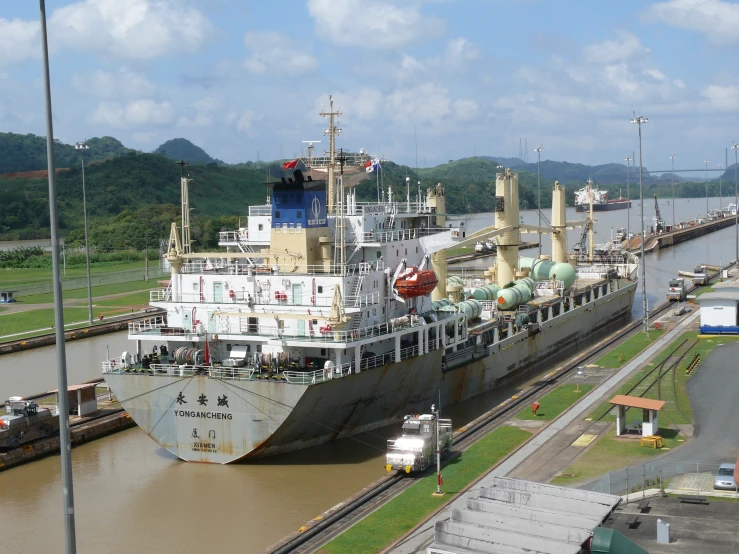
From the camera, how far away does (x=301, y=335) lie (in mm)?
34188

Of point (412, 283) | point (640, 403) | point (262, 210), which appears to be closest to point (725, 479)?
point (640, 403)

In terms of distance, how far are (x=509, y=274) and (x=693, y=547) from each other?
4166 cm

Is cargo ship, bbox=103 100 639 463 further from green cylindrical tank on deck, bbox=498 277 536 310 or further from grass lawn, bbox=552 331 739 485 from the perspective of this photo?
green cylindrical tank on deck, bbox=498 277 536 310

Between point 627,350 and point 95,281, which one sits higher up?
point 95,281

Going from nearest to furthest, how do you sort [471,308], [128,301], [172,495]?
[172,495] → [471,308] → [128,301]

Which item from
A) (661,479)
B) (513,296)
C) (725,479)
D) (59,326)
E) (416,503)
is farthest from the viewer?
(513,296)

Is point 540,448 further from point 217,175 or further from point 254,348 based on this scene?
point 217,175

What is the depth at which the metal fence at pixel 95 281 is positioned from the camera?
85.1 m

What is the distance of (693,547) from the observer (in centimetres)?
2216

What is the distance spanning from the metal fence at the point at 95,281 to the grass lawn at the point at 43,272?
1.80 m

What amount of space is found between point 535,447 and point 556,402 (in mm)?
7972

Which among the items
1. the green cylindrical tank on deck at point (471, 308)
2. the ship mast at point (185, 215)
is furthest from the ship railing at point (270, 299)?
the green cylindrical tank on deck at point (471, 308)

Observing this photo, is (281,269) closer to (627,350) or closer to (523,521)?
(523,521)

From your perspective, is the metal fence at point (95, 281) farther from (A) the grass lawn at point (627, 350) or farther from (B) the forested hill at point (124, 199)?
(A) the grass lawn at point (627, 350)
